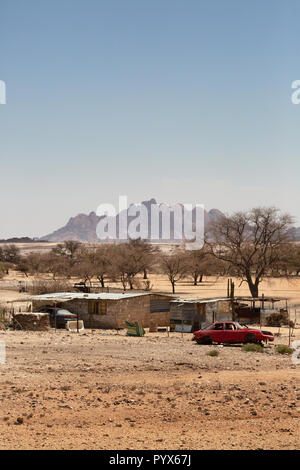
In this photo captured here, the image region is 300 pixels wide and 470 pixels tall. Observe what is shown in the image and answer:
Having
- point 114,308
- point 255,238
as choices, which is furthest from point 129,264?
point 114,308

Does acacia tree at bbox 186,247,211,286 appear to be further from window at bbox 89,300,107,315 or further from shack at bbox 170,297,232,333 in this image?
window at bbox 89,300,107,315

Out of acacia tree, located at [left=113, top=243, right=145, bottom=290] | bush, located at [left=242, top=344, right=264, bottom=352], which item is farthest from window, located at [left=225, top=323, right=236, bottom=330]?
acacia tree, located at [left=113, top=243, right=145, bottom=290]

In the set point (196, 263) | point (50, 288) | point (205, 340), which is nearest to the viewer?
point (205, 340)

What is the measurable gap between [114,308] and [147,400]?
68.2ft

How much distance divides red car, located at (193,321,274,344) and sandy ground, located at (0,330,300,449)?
341 cm

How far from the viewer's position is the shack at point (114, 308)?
123 feet

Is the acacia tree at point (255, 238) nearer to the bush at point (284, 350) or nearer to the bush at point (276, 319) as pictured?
the bush at point (276, 319)

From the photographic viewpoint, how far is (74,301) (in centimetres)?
3894

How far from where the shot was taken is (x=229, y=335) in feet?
96.0

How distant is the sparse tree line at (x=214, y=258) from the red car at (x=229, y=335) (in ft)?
107

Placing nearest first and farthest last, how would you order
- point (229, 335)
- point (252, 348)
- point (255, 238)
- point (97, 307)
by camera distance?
point (252, 348), point (229, 335), point (97, 307), point (255, 238)

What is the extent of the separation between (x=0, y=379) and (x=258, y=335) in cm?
1384

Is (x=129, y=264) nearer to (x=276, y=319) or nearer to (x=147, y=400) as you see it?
(x=276, y=319)
